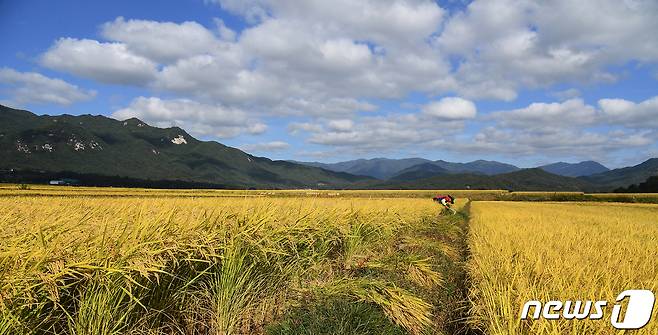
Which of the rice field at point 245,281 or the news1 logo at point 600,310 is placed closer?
the rice field at point 245,281

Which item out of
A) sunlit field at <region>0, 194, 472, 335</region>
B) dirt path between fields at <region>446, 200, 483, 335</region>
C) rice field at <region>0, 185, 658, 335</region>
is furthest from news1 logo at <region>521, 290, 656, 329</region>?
sunlit field at <region>0, 194, 472, 335</region>

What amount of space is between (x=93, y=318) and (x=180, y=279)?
116cm

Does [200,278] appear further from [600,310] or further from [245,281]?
[600,310]

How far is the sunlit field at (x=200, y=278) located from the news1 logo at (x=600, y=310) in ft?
5.19

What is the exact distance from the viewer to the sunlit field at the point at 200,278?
3.30 metres

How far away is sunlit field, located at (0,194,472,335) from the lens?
330 centimetres

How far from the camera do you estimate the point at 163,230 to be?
436 cm

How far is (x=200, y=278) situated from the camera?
4988 millimetres

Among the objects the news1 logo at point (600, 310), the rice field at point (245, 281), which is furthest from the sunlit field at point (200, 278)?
the news1 logo at point (600, 310)

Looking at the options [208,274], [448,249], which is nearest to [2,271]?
[208,274]

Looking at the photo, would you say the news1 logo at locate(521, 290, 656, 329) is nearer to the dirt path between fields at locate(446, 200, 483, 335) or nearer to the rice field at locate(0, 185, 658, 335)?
the rice field at locate(0, 185, 658, 335)

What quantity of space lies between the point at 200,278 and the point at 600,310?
14.6ft

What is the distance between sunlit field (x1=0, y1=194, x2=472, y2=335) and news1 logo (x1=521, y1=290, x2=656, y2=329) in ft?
5.19

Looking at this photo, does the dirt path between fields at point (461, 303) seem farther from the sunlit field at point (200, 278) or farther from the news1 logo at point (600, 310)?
the news1 logo at point (600, 310)
